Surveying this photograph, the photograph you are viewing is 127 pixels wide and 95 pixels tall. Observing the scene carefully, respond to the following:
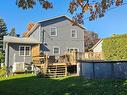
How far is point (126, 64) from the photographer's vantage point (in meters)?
22.0

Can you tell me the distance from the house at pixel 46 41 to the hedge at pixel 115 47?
7761 mm

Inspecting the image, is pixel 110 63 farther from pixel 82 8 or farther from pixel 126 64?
pixel 82 8

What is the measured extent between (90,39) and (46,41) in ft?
134

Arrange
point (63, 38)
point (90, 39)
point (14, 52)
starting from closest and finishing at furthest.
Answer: point (14, 52), point (63, 38), point (90, 39)

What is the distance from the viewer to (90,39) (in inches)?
3226

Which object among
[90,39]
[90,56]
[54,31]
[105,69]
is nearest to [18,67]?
[90,56]

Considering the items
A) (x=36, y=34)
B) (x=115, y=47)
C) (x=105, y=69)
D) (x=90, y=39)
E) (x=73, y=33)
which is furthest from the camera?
(x=90, y=39)

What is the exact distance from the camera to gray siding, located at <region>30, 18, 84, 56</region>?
139 ft

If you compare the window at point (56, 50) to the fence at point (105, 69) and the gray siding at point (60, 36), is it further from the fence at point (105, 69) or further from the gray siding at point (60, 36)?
the fence at point (105, 69)

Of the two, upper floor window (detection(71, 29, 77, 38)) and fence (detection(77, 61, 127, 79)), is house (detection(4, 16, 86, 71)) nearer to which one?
upper floor window (detection(71, 29, 77, 38))

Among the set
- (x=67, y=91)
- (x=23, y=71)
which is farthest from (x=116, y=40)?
(x=67, y=91)

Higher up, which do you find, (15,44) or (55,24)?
(55,24)

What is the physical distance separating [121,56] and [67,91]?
17869mm

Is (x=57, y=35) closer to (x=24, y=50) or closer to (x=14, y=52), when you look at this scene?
(x=24, y=50)
